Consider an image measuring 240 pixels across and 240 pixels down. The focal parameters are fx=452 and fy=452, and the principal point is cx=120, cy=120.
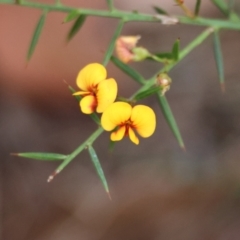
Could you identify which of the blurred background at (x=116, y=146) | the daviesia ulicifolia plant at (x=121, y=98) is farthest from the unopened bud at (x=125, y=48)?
the blurred background at (x=116, y=146)

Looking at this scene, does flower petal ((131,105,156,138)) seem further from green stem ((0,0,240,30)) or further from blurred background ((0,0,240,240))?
blurred background ((0,0,240,240))

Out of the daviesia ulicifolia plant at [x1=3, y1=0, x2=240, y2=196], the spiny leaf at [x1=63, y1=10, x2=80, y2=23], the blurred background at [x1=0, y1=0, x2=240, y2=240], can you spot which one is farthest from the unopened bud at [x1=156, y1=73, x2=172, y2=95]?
the blurred background at [x1=0, y1=0, x2=240, y2=240]

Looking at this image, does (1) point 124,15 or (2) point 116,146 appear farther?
(2) point 116,146

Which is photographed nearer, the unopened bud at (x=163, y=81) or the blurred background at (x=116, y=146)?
the unopened bud at (x=163, y=81)

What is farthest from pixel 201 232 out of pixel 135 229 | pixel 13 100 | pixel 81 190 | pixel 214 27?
pixel 214 27

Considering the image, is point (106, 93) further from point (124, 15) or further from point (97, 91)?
point (124, 15)

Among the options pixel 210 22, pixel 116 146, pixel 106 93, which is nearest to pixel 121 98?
pixel 106 93

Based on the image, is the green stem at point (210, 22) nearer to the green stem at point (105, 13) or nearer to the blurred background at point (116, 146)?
the green stem at point (105, 13)

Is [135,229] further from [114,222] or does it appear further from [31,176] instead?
[31,176]
